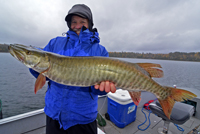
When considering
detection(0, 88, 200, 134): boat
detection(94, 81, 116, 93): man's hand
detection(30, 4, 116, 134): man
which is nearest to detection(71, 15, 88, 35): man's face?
detection(30, 4, 116, 134): man

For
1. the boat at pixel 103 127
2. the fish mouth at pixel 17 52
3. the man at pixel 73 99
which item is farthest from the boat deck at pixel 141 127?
the fish mouth at pixel 17 52

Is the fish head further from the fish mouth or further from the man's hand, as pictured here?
the man's hand

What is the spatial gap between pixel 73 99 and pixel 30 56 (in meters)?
0.98

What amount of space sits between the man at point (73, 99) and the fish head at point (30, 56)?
0.37 metres

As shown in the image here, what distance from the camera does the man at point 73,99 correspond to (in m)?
1.73

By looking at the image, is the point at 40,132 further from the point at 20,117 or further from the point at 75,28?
the point at 75,28

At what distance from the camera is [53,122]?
6.00 feet

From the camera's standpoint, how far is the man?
5.66ft

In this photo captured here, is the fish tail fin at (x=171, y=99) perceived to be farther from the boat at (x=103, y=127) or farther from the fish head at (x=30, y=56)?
the fish head at (x=30, y=56)

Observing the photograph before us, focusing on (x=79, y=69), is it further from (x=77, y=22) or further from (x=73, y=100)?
(x=77, y=22)

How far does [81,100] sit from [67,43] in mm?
1106

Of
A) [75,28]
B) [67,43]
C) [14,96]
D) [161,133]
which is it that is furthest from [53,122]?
[14,96]

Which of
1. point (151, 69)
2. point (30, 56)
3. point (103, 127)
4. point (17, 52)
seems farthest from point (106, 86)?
point (103, 127)

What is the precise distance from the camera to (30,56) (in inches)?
66.6
